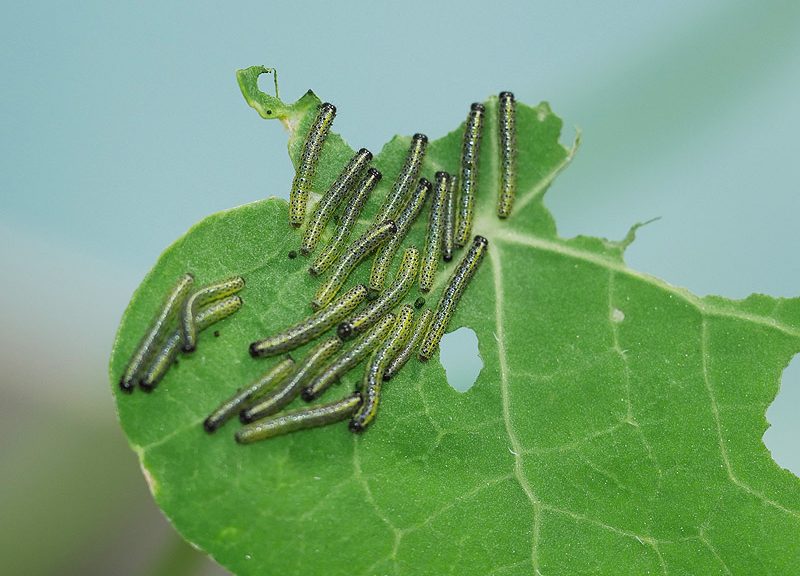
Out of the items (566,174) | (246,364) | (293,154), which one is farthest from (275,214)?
(566,174)

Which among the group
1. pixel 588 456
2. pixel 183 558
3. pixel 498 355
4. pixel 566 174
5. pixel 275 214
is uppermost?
pixel 566 174

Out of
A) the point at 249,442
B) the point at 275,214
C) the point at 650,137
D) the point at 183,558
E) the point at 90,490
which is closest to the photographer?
the point at 249,442

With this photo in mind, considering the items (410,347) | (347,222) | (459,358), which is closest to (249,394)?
(410,347)

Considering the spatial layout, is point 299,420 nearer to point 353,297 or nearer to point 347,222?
point 353,297

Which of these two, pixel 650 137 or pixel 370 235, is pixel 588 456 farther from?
pixel 650 137

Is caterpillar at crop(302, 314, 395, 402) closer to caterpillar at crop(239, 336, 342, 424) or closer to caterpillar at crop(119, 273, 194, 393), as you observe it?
caterpillar at crop(239, 336, 342, 424)

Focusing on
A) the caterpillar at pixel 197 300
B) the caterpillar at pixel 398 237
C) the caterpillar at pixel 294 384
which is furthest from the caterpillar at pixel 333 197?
the caterpillar at pixel 294 384
